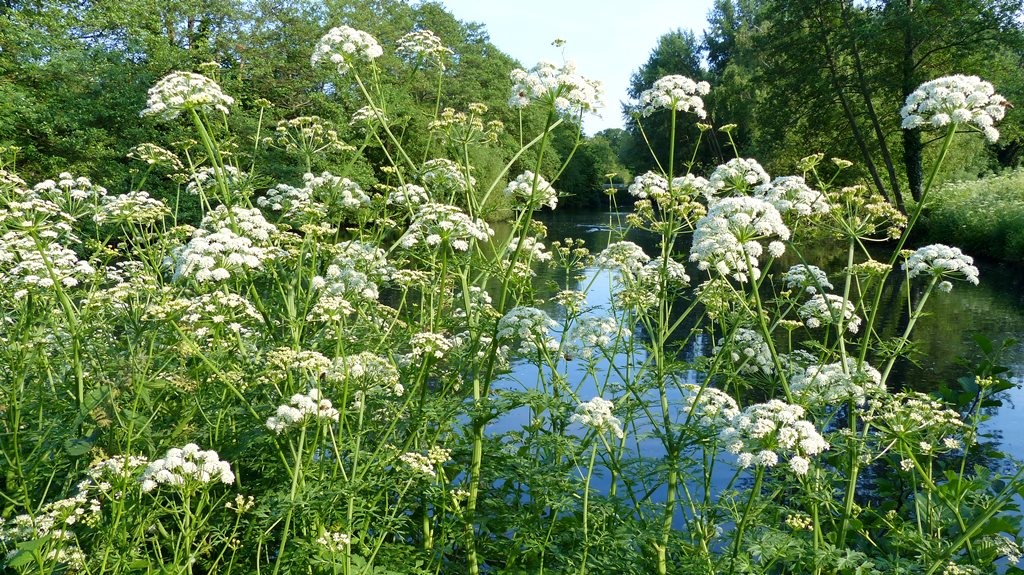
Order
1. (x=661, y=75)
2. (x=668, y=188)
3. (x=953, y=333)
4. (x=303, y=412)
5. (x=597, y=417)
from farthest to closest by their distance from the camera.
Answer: (x=661, y=75), (x=953, y=333), (x=668, y=188), (x=597, y=417), (x=303, y=412)

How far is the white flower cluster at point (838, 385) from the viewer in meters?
3.61

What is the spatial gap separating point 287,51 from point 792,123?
979 inches

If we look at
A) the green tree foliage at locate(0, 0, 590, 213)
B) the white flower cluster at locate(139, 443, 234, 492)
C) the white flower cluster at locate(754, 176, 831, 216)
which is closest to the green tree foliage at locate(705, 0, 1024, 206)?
the green tree foliage at locate(0, 0, 590, 213)

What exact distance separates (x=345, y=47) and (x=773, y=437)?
3.92m

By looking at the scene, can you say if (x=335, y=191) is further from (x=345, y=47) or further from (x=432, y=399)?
(x=432, y=399)

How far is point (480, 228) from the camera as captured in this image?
4418 mm

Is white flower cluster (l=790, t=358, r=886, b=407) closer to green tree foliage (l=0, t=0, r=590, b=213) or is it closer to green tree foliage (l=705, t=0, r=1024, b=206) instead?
green tree foliage (l=0, t=0, r=590, b=213)

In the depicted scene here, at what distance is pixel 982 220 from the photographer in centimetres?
2225

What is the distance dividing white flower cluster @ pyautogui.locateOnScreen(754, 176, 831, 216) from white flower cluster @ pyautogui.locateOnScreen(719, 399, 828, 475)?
1.58 m

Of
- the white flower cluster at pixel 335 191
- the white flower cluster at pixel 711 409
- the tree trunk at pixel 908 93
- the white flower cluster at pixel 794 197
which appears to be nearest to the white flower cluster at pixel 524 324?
the white flower cluster at pixel 711 409

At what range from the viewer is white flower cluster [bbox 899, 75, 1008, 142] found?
361 centimetres

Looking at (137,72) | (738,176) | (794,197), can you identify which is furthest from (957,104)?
(137,72)

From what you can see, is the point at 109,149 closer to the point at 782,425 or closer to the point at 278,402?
the point at 278,402

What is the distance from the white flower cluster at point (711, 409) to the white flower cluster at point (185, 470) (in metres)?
2.65
